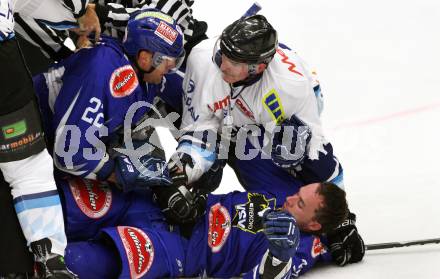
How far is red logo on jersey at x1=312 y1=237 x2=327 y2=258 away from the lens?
3281 millimetres

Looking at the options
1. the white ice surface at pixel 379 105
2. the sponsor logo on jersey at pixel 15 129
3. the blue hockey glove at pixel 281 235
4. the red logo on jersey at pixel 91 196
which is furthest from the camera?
the white ice surface at pixel 379 105

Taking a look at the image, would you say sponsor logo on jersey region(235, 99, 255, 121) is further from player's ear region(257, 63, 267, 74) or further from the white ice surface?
the white ice surface

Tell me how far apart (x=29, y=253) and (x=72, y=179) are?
0.56 metres

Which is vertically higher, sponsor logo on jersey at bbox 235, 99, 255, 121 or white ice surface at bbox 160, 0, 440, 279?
sponsor logo on jersey at bbox 235, 99, 255, 121

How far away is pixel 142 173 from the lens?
317 cm

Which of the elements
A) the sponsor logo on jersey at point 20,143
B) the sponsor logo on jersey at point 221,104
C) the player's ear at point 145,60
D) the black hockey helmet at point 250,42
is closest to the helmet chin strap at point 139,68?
the player's ear at point 145,60

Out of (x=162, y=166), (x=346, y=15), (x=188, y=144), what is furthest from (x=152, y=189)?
(x=346, y=15)

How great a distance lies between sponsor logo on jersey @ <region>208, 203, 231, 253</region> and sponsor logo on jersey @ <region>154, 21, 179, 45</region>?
2.44 ft

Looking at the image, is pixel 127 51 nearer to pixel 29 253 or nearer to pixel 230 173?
pixel 29 253

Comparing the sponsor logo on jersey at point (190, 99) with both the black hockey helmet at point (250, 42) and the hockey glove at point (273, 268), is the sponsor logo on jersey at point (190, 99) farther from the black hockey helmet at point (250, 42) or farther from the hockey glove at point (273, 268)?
the hockey glove at point (273, 268)

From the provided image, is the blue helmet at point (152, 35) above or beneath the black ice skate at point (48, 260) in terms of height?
above

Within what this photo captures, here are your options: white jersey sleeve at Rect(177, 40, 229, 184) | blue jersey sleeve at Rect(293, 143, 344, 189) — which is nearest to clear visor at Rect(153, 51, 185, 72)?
white jersey sleeve at Rect(177, 40, 229, 184)

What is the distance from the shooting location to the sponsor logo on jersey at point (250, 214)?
3234 mm

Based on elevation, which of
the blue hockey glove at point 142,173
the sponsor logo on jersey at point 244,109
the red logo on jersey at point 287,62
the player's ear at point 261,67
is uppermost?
the player's ear at point 261,67
